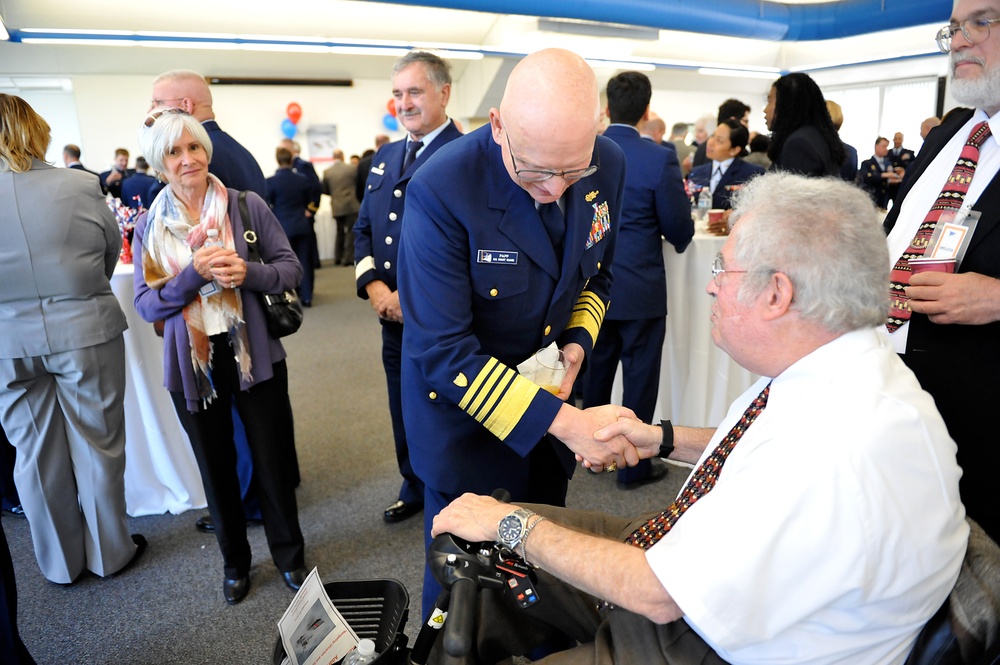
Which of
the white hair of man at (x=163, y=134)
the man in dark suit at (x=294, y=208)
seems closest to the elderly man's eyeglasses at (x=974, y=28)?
the white hair of man at (x=163, y=134)

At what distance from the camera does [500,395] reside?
1.37 meters

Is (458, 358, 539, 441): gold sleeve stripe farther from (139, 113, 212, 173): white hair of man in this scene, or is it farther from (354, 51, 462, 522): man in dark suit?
(139, 113, 212, 173): white hair of man

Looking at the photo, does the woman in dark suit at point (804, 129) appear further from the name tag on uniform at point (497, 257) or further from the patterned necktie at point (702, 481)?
the patterned necktie at point (702, 481)

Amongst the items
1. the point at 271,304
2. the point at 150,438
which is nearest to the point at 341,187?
the point at 150,438

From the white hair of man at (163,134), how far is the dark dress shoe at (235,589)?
140 cm

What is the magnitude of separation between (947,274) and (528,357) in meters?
0.92

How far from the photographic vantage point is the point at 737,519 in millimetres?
879

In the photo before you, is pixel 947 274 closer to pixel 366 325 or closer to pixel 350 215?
pixel 366 325

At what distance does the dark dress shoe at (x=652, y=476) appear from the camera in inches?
118

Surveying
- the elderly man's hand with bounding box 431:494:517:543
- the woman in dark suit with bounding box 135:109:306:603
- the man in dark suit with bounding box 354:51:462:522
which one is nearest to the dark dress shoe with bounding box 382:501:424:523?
the man in dark suit with bounding box 354:51:462:522

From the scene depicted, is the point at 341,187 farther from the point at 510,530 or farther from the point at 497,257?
the point at 510,530

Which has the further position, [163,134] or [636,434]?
[163,134]

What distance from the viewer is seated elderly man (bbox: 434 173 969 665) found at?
0.85 m

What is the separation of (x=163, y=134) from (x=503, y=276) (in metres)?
1.23
